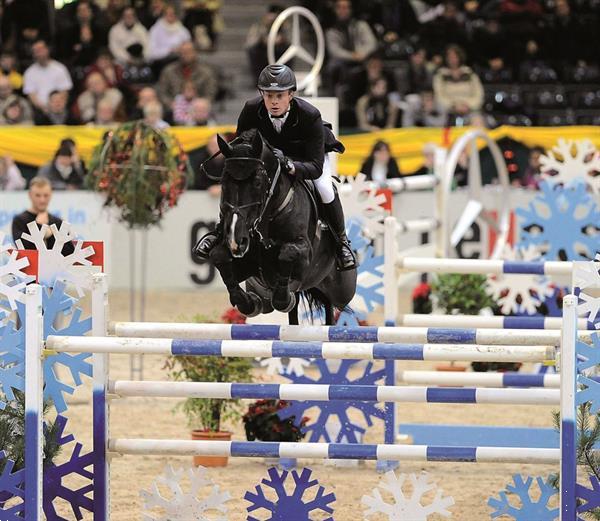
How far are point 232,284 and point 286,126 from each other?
73 cm

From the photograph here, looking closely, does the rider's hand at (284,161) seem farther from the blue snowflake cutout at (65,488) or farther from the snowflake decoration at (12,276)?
the blue snowflake cutout at (65,488)

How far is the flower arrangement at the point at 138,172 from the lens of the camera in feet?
31.7

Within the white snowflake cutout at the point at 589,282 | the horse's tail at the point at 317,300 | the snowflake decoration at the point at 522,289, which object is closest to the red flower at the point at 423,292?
the snowflake decoration at the point at 522,289

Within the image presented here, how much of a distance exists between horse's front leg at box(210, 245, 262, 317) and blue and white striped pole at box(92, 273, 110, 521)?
468 mm

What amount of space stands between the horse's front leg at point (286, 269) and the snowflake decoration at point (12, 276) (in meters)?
1.00

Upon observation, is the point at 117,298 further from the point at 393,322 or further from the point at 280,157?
the point at 280,157

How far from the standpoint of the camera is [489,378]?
636cm

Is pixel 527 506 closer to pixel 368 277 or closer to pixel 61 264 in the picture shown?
pixel 61 264

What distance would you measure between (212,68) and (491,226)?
18.8 ft

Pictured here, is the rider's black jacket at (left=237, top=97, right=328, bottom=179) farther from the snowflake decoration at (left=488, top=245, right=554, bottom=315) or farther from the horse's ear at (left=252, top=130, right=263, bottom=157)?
the snowflake decoration at (left=488, top=245, right=554, bottom=315)

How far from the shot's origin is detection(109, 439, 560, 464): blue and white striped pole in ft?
17.9

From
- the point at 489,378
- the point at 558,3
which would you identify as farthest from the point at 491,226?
the point at 558,3

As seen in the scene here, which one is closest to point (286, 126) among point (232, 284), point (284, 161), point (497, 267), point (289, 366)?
point (284, 161)

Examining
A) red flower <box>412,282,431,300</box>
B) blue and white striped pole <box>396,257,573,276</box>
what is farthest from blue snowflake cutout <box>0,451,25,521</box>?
red flower <box>412,282,431,300</box>
